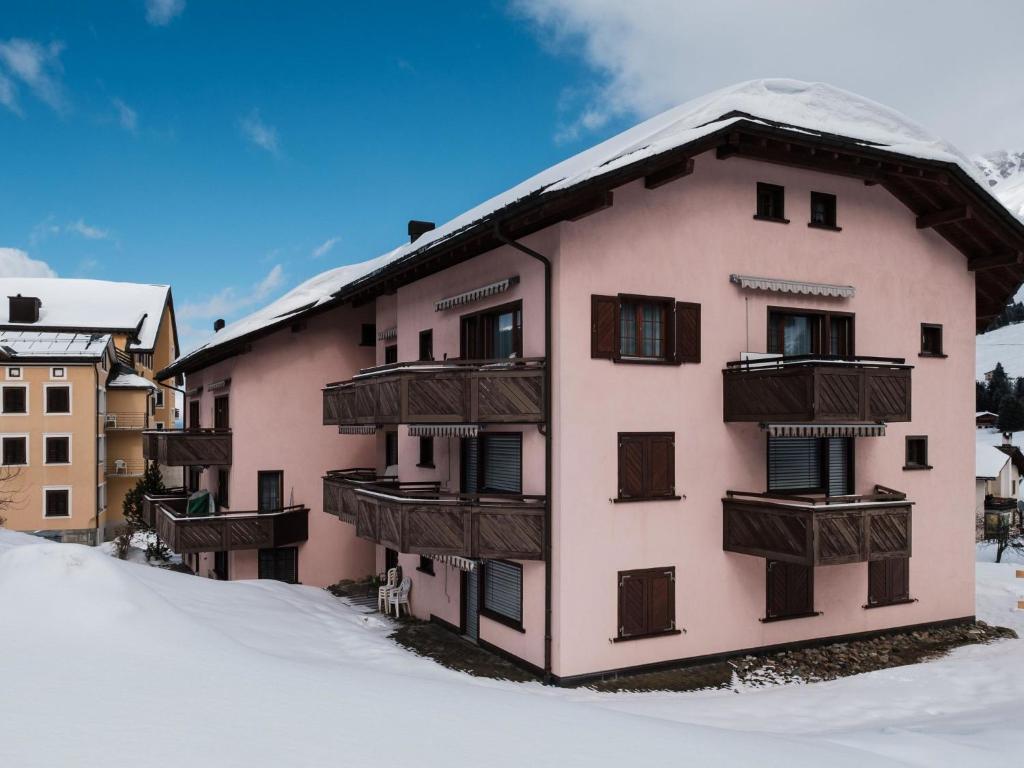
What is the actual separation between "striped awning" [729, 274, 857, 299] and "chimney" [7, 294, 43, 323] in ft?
160

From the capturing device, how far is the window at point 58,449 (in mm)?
39000

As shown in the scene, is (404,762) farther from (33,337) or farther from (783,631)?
(33,337)

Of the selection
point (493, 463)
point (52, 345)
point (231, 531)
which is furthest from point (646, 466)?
point (52, 345)

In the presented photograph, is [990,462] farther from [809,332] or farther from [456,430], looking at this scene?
[456,430]

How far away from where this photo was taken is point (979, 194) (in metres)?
16.5

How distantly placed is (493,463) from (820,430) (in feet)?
21.5

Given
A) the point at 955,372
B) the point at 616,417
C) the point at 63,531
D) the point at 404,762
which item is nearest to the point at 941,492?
the point at 955,372

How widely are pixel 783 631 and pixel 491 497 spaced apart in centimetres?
683

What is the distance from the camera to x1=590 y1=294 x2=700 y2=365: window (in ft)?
45.3

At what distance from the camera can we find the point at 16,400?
38375 millimetres

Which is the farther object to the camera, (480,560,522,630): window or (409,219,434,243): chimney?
(409,219,434,243): chimney

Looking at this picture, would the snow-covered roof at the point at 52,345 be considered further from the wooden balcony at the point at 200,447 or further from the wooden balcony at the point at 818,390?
the wooden balcony at the point at 818,390

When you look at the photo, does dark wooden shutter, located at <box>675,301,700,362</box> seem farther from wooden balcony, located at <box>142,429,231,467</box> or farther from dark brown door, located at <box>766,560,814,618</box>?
wooden balcony, located at <box>142,429,231,467</box>

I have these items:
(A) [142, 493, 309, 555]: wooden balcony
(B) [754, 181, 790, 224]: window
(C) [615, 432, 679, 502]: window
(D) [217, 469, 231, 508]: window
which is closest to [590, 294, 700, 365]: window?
(C) [615, 432, 679, 502]: window
